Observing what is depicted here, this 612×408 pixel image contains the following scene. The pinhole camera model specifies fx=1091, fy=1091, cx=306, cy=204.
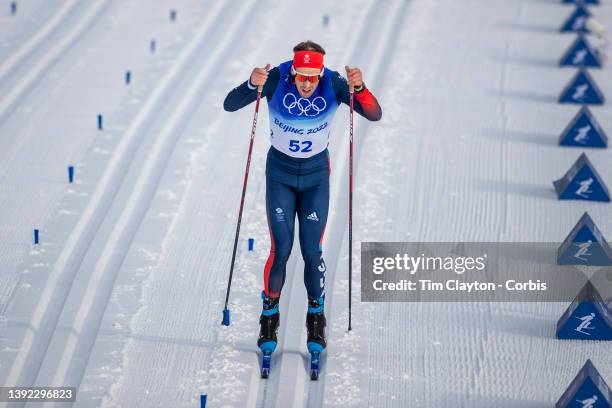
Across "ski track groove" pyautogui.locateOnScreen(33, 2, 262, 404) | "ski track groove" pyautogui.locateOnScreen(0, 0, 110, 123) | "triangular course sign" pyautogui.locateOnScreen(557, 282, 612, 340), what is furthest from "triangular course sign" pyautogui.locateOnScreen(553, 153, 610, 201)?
"ski track groove" pyautogui.locateOnScreen(0, 0, 110, 123)

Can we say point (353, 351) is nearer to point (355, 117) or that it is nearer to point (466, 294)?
point (466, 294)

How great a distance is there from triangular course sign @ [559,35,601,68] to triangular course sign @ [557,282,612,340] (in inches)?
189

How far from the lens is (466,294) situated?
22.0 ft

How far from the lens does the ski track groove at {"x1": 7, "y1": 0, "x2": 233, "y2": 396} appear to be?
19.4 ft

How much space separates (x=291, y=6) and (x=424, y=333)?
6181 mm

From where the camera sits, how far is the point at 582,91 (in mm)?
9648

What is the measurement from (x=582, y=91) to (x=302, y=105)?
4672mm

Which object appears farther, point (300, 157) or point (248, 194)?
point (248, 194)

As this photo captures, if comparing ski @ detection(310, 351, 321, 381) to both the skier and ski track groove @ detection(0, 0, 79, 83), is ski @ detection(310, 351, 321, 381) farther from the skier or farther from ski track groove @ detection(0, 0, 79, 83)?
ski track groove @ detection(0, 0, 79, 83)

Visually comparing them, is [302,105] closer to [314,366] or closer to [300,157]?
[300,157]

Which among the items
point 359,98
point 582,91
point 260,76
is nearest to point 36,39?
point 582,91

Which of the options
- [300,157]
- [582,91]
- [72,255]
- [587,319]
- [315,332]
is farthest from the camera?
[582,91]

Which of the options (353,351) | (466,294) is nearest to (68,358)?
(353,351)

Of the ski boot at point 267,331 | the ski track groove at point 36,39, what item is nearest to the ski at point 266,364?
the ski boot at point 267,331
